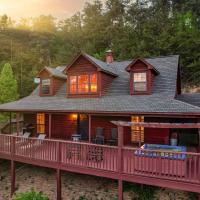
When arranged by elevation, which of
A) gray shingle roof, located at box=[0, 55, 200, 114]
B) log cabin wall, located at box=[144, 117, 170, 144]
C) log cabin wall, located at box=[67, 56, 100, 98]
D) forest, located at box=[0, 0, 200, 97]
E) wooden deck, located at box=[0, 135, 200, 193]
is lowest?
wooden deck, located at box=[0, 135, 200, 193]

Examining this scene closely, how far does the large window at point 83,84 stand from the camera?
45.9 ft

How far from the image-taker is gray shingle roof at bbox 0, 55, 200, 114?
10.4 m

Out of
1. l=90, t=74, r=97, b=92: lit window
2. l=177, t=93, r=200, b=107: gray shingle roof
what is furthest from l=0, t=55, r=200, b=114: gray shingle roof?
l=177, t=93, r=200, b=107: gray shingle roof

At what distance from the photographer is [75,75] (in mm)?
14469

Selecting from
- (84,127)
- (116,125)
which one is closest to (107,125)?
(116,125)

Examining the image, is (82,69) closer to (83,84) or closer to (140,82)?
(83,84)

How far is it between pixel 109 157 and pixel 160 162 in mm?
2646

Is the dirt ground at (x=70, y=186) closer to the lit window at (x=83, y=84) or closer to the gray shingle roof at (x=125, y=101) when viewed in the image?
the gray shingle roof at (x=125, y=101)

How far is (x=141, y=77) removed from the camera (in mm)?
13008

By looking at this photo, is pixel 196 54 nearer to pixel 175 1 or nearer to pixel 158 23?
pixel 158 23

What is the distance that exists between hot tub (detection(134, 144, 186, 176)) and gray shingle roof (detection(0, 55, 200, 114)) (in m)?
2.20

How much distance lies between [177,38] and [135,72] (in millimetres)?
A: 16588

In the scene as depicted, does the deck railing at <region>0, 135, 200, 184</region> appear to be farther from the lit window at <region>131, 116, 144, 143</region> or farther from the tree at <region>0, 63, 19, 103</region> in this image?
the tree at <region>0, 63, 19, 103</region>

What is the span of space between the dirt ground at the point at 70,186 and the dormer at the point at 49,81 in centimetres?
561
